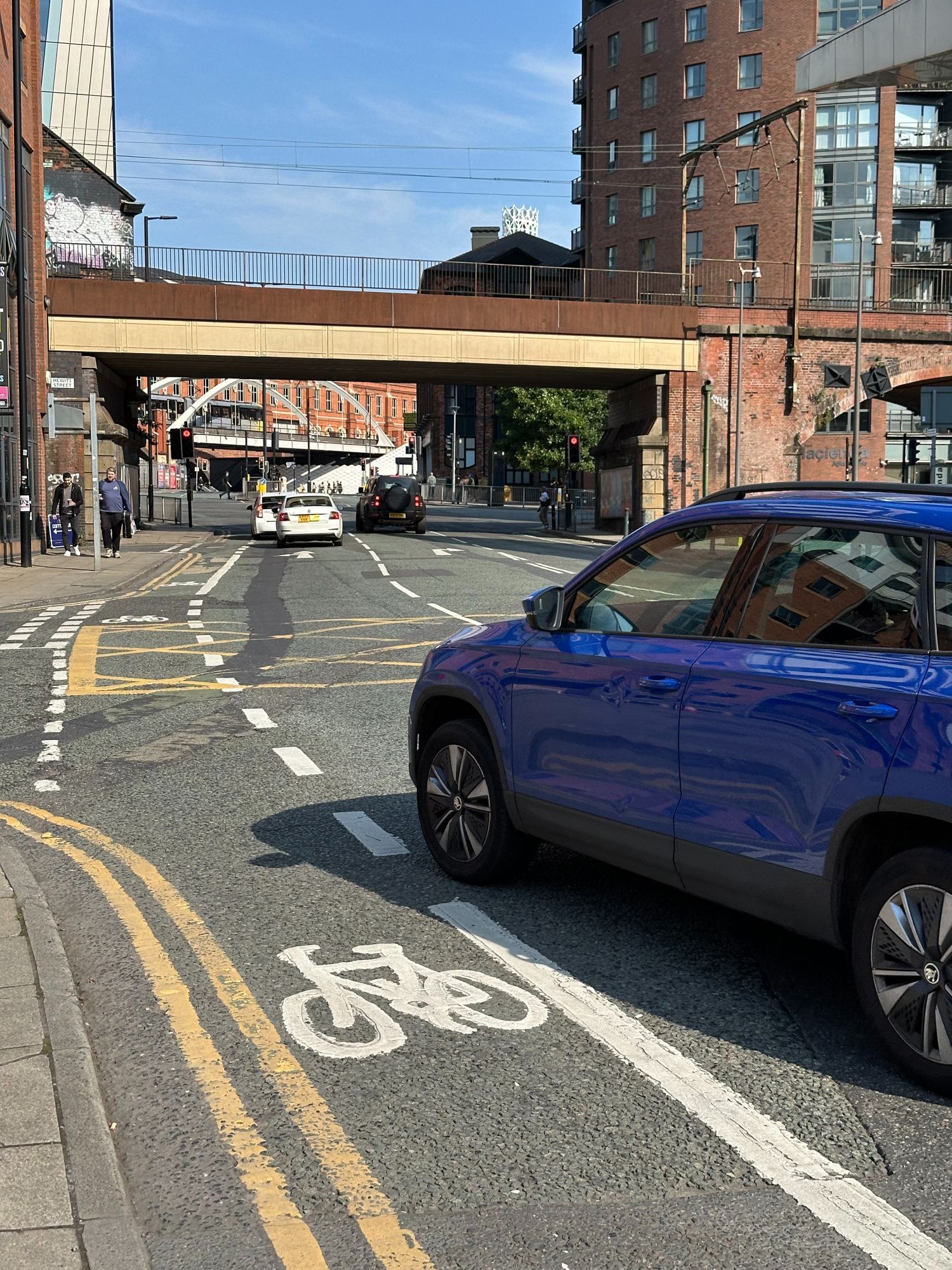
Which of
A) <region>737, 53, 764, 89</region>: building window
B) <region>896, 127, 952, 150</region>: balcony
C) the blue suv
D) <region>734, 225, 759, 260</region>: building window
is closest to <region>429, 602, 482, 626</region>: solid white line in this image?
the blue suv

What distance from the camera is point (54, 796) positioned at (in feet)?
26.2

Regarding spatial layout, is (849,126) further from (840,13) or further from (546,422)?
(546,422)

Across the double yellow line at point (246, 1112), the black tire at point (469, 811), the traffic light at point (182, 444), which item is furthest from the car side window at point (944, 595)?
the traffic light at point (182, 444)

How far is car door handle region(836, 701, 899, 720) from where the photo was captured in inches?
153

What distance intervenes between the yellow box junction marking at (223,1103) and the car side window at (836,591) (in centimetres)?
208

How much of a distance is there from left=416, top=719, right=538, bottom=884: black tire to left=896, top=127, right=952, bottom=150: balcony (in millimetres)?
68734

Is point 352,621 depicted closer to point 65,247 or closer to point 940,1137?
point 940,1137

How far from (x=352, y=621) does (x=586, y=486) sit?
88.8 m

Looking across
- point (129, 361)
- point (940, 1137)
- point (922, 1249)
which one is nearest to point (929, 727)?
point (940, 1137)

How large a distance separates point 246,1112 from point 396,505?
43748 millimetres

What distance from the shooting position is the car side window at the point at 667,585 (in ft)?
15.5

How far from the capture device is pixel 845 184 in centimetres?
6794

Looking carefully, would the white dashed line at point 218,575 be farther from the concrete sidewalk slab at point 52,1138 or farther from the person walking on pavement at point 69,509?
the concrete sidewalk slab at point 52,1138

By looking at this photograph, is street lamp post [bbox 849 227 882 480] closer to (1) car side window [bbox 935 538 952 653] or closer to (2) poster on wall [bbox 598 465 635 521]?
(2) poster on wall [bbox 598 465 635 521]
